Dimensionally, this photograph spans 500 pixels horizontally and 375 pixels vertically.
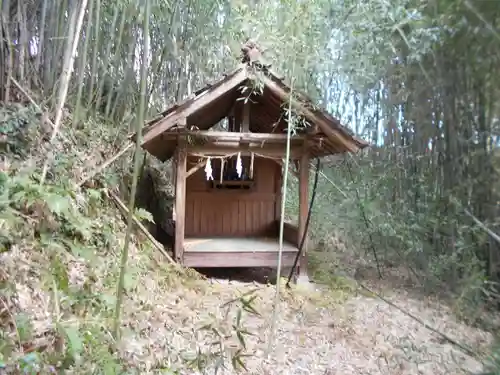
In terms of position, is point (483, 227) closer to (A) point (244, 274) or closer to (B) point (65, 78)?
(B) point (65, 78)

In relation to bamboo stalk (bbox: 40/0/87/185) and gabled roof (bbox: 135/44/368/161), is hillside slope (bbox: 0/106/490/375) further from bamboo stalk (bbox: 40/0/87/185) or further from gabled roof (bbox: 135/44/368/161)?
gabled roof (bbox: 135/44/368/161)

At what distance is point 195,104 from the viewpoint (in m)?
4.52

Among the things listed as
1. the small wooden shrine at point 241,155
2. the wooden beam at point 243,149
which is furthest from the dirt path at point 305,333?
the wooden beam at point 243,149

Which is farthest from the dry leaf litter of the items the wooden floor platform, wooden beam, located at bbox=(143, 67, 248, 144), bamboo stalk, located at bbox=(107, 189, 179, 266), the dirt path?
wooden beam, located at bbox=(143, 67, 248, 144)

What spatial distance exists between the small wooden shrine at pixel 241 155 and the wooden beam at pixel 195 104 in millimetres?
11

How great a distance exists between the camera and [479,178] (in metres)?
0.65

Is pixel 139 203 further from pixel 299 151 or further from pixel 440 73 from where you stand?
pixel 440 73

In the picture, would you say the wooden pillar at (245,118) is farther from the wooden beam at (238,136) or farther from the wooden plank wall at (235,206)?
the wooden plank wall at (235,206)

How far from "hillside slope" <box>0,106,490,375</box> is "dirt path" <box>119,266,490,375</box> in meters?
0.01

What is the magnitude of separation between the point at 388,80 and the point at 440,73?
44 centimetres

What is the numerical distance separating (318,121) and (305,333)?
2.37 meters

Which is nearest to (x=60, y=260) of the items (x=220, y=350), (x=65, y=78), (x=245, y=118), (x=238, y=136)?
(x=220, y=350)

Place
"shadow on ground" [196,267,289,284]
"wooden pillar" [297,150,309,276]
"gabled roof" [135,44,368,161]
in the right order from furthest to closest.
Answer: "shadow on ground" [196,267,289,284], "wooden pillar" [297,150,309,276], "gabled roof" [135,44,368,161]

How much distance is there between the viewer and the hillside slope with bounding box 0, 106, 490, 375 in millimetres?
2244
